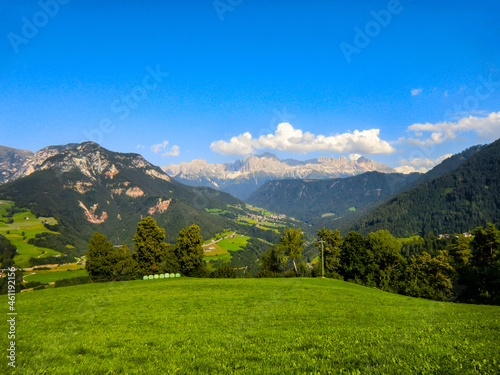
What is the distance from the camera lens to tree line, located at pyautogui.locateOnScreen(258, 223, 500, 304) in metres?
56.7

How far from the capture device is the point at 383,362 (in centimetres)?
948

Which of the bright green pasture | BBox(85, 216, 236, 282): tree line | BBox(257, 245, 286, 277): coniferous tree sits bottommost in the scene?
the bright green pasture

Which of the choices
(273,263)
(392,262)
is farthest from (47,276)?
(392,262)

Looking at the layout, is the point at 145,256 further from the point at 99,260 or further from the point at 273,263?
the point at 273,263

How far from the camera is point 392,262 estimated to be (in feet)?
221

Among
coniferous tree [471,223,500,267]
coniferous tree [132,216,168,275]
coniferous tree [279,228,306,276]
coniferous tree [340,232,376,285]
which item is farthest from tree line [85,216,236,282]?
coniferous tree [471,223,500,267]

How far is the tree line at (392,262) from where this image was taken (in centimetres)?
5666

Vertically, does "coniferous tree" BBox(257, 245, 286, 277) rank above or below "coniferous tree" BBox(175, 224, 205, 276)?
below

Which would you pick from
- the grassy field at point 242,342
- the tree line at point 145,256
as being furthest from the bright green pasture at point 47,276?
the grassy field at point 242,342

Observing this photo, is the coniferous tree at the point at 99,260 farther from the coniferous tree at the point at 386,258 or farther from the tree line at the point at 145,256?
the coniferous tree at the point at 386,258

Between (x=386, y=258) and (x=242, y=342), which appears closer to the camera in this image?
(x=242, y=342)

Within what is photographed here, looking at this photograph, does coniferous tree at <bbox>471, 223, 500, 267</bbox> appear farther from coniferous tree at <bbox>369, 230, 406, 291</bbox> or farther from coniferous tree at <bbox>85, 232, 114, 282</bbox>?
coniferous tree at <bbox>85, 232, 114, 282</bbox>

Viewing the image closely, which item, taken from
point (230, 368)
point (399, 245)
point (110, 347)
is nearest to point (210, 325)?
point (110, 347)

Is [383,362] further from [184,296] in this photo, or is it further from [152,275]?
[152,275]
